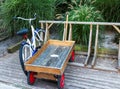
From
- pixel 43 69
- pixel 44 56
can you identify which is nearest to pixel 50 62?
pixel 44 56

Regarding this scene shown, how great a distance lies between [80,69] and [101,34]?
1422 millimetres

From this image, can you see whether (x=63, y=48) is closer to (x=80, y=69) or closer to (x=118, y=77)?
(x=80, y=69)

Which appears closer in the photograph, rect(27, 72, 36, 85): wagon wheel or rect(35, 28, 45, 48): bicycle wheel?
rect(27, 72, 36, 85): wagon wheel

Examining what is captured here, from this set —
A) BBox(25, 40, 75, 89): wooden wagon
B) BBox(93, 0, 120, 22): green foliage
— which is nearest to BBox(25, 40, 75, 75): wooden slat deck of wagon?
BBox(25, 40, 75, 89): wooden wagon

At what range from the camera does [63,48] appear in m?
4.19

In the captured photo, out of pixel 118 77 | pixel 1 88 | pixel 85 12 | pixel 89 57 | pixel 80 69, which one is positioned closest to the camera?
pixel 1 88

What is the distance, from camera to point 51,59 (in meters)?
3.78

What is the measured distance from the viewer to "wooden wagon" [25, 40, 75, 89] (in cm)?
330

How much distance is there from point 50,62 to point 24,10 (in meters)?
1.99

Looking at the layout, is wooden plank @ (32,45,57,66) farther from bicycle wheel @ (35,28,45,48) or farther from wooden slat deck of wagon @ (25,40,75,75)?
bicycle wheel @ (35,28,45,48)

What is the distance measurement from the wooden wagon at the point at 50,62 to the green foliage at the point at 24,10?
1179 mm

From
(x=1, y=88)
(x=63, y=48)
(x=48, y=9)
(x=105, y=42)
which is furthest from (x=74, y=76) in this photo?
(x=48, y=9)

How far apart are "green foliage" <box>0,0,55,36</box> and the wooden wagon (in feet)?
3.87

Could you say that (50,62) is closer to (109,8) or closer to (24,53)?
(24,53)
